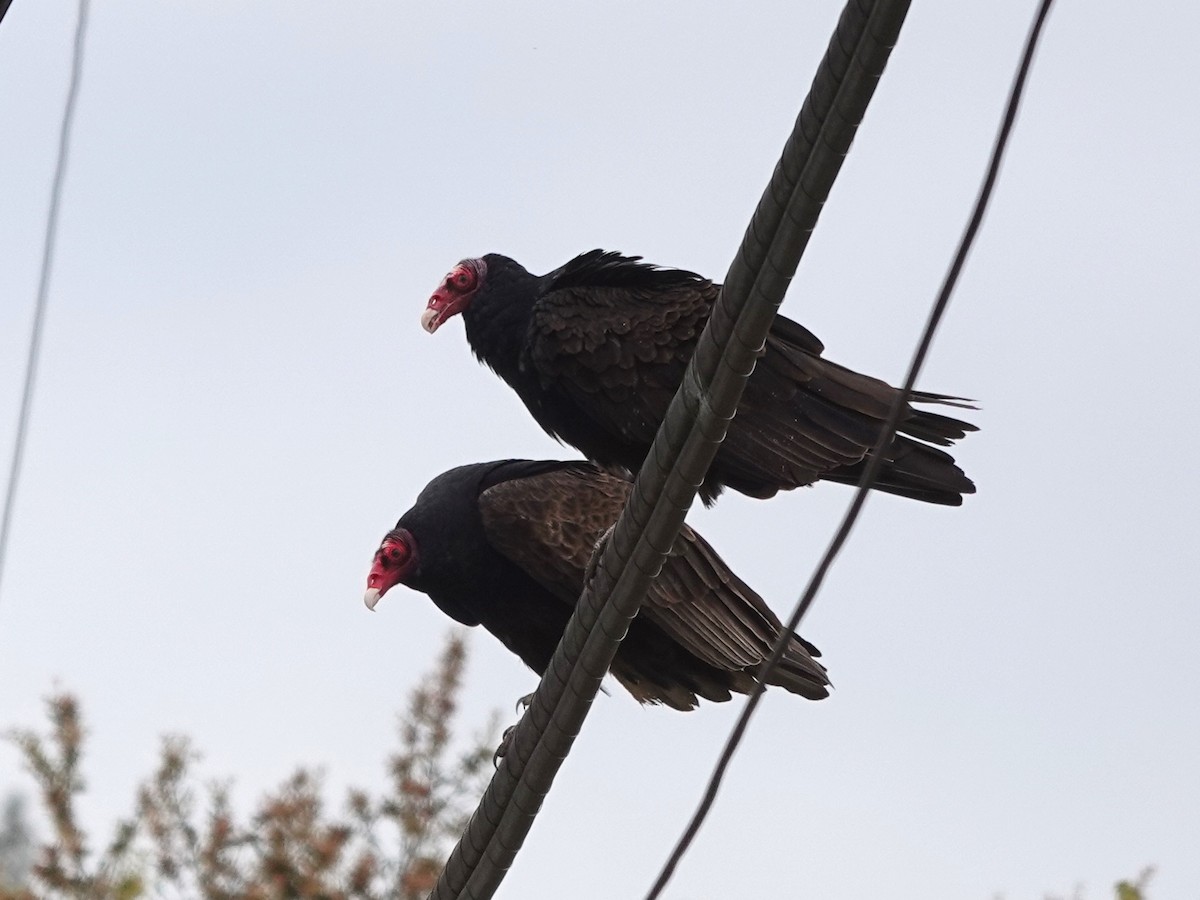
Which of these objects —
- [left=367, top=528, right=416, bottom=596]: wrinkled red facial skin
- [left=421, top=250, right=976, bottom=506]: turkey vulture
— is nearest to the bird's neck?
[left=421, top=250, right=976, bottom=506]: turkey vulture

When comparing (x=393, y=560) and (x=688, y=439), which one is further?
(x=393, y=560)

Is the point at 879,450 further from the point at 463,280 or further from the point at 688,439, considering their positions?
the point at 463,280

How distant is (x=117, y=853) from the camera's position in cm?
609

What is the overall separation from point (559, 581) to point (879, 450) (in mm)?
2106

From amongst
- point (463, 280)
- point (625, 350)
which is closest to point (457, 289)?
point (463, 280)

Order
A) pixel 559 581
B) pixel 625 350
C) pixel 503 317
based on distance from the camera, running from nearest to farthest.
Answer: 1. pixel 625 350
2. pixel 559 581
3. pixel 503 317

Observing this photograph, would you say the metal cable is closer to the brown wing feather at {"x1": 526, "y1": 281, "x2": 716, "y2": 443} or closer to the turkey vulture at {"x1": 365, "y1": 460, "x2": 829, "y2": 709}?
the turkey vulture at {"x1": 365, "y1": 460, "x2": 829, "y2": 709}

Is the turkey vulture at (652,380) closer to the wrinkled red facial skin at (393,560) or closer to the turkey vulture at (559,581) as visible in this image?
the turkey vulture at (559,581)

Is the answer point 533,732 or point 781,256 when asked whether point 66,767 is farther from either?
point 781,256

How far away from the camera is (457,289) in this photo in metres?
4.27

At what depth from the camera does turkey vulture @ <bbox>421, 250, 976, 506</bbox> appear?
3.45 meters

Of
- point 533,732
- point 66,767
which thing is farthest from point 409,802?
point 533,732

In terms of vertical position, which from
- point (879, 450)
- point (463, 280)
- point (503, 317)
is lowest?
point (879, 450)

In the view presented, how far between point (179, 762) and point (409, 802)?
0.92 m
